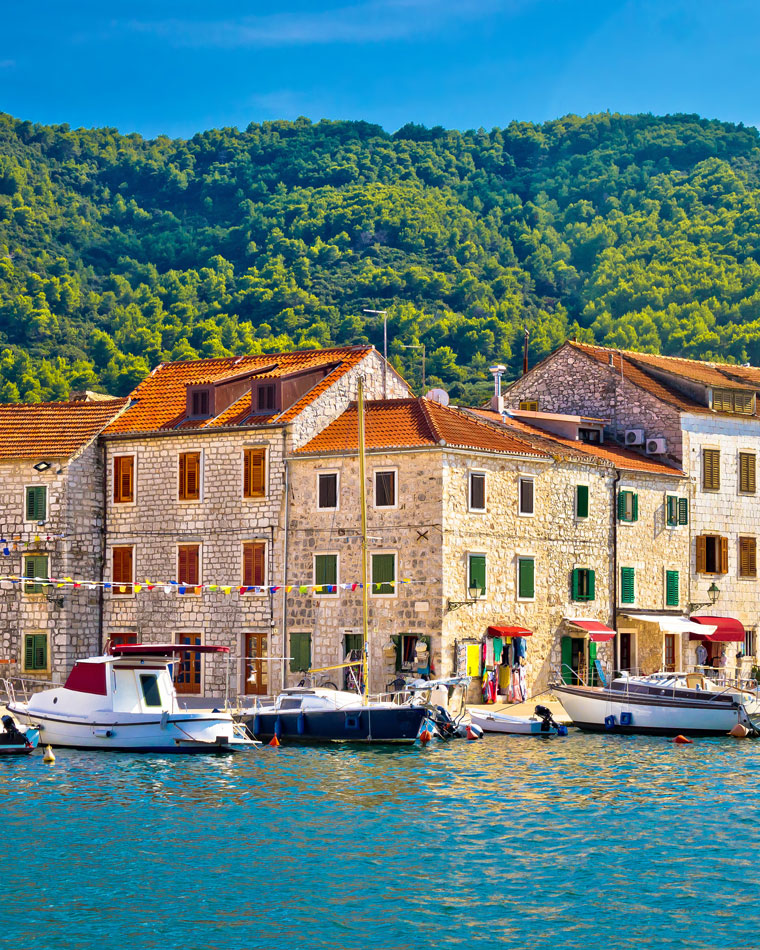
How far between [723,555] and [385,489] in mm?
16975

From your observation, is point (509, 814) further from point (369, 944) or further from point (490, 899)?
point (369, 944)

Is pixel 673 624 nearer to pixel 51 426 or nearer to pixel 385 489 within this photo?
pixel 385 489

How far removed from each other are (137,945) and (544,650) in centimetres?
3529

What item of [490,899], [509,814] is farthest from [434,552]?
[490,899]

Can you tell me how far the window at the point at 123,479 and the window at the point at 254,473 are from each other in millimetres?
5139

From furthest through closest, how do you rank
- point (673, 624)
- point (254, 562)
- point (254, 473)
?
point (673, 624)
point (254, 473)
point (254, 562)

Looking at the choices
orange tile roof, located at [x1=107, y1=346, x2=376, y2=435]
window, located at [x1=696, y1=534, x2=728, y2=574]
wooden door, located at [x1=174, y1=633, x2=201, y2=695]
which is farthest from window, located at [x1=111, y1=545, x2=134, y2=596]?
window, located at [x1=696, y1=534, x2=728, y2=574]

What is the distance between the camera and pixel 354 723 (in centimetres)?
4562

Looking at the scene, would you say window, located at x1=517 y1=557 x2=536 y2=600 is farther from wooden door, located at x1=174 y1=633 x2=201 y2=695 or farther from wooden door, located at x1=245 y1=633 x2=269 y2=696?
wooden door, located at x1=174 y1=633 x2=201 y2=695

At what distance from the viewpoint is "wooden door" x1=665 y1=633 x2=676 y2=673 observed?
207ft

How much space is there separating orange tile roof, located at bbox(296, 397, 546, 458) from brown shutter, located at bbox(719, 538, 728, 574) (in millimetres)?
11358

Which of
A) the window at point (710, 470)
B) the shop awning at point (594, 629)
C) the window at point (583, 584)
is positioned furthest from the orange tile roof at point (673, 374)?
the shop awning at point (594, 629)

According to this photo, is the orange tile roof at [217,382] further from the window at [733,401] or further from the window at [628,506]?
the window at [733,401]

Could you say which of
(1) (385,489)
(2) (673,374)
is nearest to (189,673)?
(1) (385,489)
